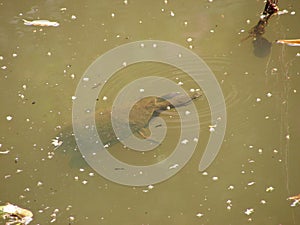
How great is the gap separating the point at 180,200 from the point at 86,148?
0.84 metres

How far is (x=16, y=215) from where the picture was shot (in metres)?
3.16

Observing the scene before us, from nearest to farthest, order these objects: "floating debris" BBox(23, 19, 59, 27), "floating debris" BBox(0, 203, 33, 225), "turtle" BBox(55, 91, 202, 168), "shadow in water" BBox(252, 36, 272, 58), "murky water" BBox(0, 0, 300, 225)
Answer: "floating debris" BBox(0, 203, 33, 225), "murky water" BBox(0, 0, 300, 225), "turtle" BBox(55, 91, 202, 168), "shadow in water" BBox(252, 36, 272, 58), "floating debris" BBox(23, 19, 59, 27)

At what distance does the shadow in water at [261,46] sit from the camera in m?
3.97

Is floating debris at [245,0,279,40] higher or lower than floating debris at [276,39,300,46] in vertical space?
higher

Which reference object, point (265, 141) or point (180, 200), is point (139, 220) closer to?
point (180, 200)

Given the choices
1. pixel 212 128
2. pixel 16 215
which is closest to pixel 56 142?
pixel 16 215

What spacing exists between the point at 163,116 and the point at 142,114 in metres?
0.18

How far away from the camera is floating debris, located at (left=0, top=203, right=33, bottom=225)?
3119 mm

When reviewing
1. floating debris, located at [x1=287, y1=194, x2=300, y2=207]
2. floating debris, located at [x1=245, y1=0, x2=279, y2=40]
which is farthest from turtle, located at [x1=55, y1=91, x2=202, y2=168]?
floating debris, located at [x1=287, y1=194, x2=300, y2=207]

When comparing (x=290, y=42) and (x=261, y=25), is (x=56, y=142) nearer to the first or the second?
(x=261, y=25)

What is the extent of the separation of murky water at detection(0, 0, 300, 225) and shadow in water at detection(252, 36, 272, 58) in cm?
4

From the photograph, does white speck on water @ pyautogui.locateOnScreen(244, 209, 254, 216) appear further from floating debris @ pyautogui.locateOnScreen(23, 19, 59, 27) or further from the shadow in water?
floating debris @ pyautogui.locateOnScreen(23, 19, 59, 27)

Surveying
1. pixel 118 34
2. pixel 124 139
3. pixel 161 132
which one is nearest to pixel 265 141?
pixel 161 132

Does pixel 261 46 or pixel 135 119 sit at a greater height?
pixel 261 46
